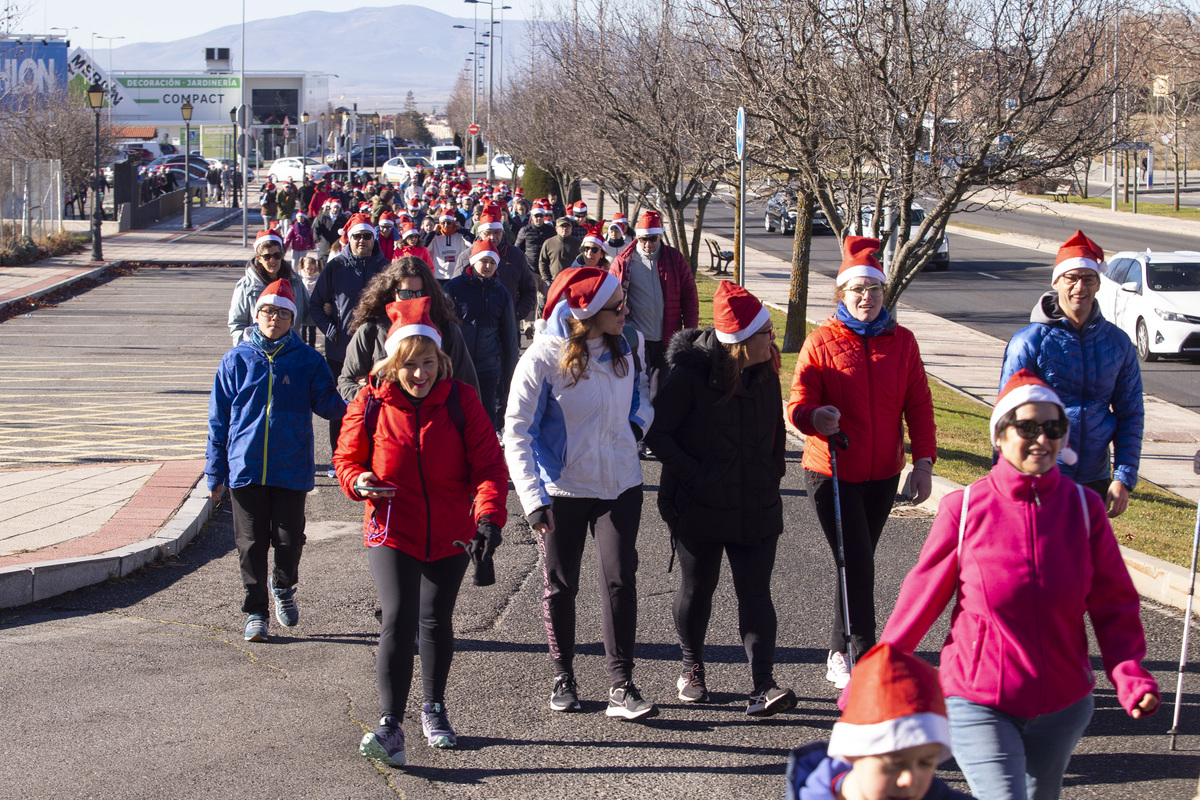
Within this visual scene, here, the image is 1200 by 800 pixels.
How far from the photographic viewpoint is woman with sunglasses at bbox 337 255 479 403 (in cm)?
641

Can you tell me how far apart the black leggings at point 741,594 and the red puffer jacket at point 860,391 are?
1.70 feet

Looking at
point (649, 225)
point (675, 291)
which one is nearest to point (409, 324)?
point (675, 291)

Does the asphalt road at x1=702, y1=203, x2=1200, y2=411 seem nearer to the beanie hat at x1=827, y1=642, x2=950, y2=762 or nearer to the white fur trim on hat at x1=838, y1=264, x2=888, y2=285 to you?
the white fur trim on hat at x1=838, y1=264, x2=888, y2=285

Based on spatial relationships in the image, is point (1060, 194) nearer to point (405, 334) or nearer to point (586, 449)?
point (586, 449)

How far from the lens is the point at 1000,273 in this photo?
105ft

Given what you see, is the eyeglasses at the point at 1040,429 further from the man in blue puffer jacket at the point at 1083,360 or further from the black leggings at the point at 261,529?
the black leggings at the point at 261,529

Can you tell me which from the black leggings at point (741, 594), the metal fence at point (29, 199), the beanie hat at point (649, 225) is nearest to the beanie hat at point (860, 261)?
the black leggings at point (741, 594)

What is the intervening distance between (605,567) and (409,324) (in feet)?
4.28

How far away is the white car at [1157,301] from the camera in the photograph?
17750mm

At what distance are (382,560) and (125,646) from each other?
80.2 inches

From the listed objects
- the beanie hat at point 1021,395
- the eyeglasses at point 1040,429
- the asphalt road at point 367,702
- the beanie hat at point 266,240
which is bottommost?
the asphalt road at point 367,702

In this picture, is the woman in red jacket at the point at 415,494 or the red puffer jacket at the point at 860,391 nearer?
the woman in red jacket at the point at 415,494

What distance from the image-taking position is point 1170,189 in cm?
6194

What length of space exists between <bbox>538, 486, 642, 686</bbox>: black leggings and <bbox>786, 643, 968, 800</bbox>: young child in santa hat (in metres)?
2.67
